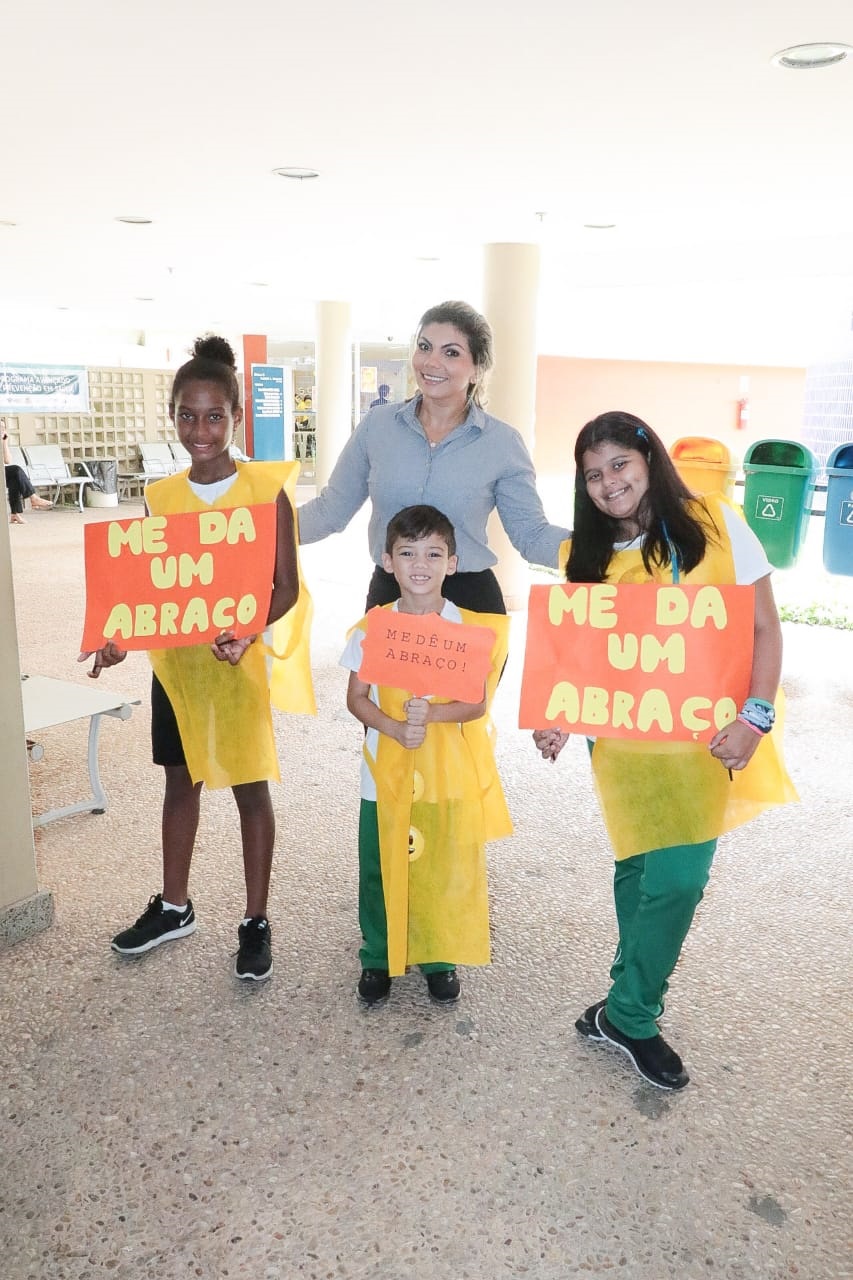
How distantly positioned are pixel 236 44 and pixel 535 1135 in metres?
3.63

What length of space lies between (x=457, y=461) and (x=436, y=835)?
0.91 metres

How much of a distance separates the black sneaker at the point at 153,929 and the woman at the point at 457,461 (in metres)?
1.06

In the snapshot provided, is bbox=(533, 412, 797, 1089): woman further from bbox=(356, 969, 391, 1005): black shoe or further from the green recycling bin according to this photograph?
A: the green recycling bin

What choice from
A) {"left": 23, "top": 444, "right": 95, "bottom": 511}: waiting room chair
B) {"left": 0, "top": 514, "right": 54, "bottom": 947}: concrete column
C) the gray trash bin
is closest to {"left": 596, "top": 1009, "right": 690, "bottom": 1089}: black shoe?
{"left": 0, "top": 514, "right": 54, "bottom": 947}: concrete column

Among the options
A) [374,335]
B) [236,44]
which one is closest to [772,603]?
[236,44]

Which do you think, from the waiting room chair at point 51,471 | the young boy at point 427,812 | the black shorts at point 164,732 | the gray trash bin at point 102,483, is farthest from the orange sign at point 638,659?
the gray trash bin at point 102,483

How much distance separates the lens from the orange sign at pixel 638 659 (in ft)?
6.05

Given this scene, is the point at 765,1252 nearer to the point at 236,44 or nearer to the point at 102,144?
the point at 236,44

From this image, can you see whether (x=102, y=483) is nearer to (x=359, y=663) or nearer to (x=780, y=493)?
(x=780, y=493)

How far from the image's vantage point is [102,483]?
569 inches

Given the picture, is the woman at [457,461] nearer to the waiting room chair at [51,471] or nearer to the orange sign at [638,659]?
the orange sign at [638,659]

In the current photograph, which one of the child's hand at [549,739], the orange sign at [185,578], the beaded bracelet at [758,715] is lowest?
the child's hand at [549,739]

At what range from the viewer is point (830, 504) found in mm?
6039

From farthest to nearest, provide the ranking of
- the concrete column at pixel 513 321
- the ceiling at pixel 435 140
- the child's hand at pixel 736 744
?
the concrete column at pixel 513 321, the ceiling at pixel 435 140, the child's hand at pixel 736 744
